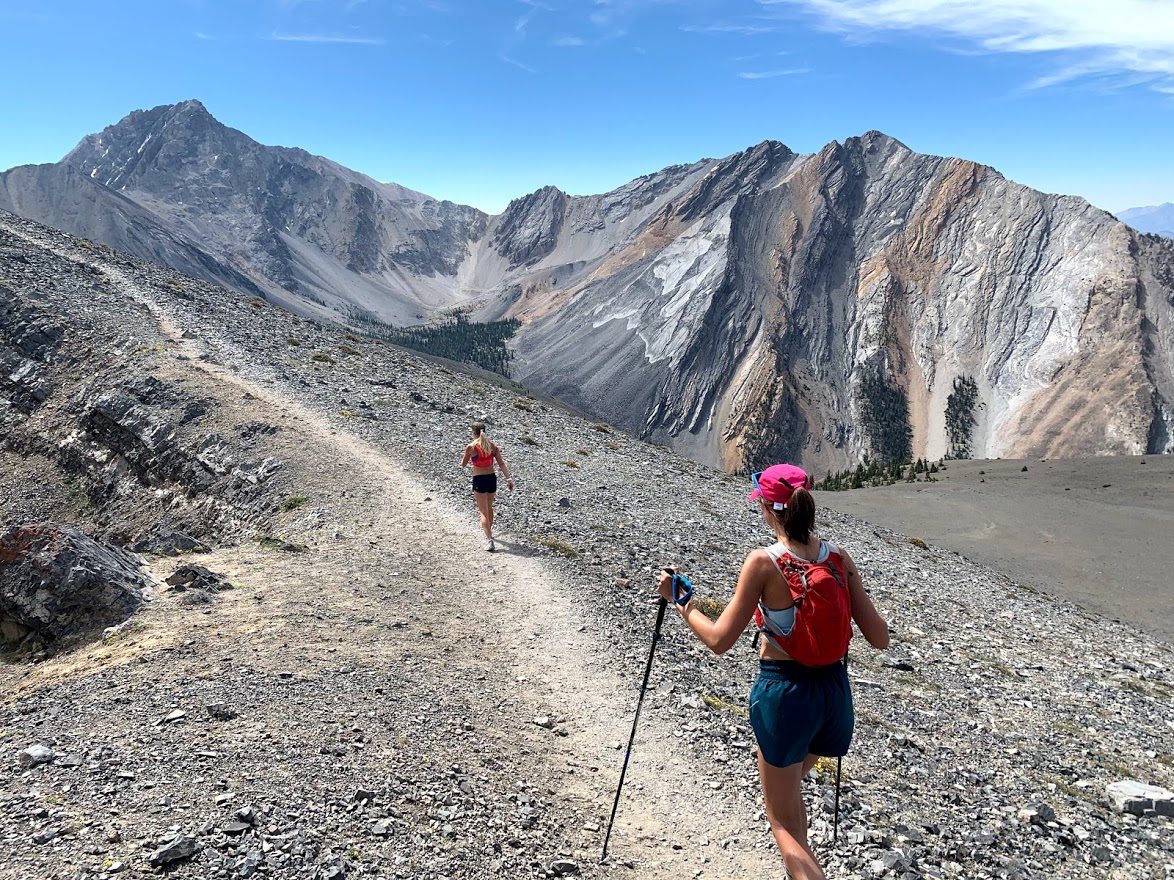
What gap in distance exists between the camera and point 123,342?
2803 centimetres

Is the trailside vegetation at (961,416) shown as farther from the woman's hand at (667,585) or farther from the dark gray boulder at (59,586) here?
the dark gray boulder at (59,586)

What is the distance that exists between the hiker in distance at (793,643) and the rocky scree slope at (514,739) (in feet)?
7.90

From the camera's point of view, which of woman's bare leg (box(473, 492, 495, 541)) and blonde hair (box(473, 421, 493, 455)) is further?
blonde hair (box(473, 421, 493, 455))

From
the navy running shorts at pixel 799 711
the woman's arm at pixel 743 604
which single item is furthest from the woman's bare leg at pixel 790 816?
the woman's arm at pixel 743 604

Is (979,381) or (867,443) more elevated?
(979,381)

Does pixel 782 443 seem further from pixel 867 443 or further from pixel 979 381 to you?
pixel 979 381

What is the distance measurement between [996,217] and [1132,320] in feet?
148

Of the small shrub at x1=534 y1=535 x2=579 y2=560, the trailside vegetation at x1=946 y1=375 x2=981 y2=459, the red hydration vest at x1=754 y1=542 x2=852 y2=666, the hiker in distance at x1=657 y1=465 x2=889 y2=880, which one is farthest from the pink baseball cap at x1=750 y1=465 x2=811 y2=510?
the trailside vegetation at x1=946 y1=375 x2=981 y2=459

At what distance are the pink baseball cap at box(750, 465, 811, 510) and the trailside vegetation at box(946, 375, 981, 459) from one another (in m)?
148

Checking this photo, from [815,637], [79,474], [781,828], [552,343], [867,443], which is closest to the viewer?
[815,637]

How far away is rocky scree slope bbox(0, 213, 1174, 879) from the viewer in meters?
6.31

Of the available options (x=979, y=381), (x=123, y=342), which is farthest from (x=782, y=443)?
(x=123, y=342)

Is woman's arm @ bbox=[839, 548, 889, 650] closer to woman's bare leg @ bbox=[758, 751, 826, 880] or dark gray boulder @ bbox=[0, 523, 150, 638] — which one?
woman's bare leg @ bbox=[758, 751, 826, 880]

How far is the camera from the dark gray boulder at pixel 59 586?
33.6 feet
